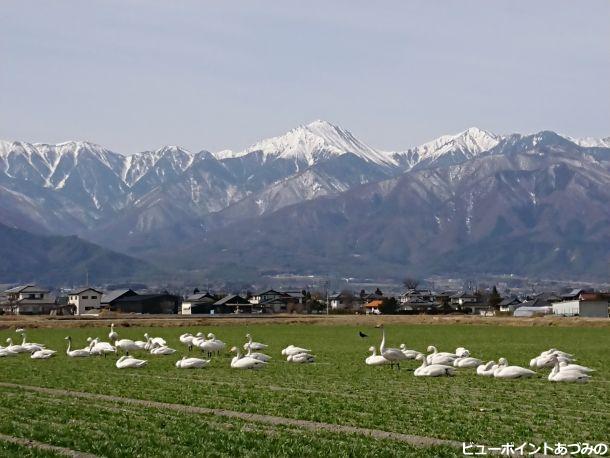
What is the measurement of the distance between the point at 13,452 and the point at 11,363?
85.5 ft

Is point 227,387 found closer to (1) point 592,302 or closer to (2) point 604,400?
(2) point 604,400

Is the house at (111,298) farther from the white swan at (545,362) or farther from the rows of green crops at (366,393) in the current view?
the white swan at (545,362)

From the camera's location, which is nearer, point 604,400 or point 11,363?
point 604,400

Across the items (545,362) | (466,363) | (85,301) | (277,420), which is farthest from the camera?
(85,301)

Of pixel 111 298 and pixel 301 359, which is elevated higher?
pixel 301 359

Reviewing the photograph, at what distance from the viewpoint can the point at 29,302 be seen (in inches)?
7224

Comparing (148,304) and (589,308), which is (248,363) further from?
(148,304)

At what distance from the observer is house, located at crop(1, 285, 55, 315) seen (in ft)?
580

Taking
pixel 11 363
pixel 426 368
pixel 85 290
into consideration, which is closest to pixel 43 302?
pixel 85 290

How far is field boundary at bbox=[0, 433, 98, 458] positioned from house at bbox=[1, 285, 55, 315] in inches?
6009

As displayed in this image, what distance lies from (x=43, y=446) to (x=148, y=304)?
163495mm

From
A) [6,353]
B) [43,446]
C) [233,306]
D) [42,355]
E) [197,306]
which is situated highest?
[43,446]

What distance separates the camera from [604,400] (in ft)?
92.9

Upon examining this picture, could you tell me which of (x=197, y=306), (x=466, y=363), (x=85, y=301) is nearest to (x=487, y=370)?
(x=466, y=363)
